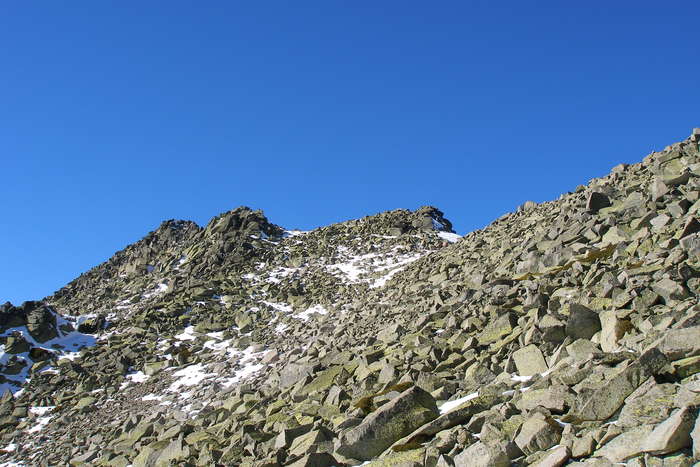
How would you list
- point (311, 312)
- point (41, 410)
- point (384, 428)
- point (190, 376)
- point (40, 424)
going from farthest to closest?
point (311, 312), point (190, 376), point (41, 410), point (40, 424), point (384, 428)

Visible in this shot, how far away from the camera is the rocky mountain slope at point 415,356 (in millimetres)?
8844

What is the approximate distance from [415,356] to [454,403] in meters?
4.10

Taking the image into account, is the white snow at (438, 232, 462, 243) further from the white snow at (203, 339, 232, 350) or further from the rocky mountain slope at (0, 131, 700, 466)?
the white snow at (203, 339, 232, 350)

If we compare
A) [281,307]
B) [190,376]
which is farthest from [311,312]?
[190,376]

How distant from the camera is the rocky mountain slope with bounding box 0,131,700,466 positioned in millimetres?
8844

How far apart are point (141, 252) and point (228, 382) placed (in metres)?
37.2

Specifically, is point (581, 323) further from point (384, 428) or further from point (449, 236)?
point (449, 236)

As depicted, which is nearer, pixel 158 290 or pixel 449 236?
pixel 158 290

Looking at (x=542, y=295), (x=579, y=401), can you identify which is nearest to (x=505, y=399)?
(x=579, y=401)

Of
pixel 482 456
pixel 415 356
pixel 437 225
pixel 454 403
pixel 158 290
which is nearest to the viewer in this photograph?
pixel 482 456

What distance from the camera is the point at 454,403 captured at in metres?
12.0

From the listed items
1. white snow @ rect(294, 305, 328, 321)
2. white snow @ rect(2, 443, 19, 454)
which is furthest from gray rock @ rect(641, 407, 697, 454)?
white snow @ rect(294, 305, 328, 321)

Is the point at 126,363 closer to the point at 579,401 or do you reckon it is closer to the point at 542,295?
the point at 542,295

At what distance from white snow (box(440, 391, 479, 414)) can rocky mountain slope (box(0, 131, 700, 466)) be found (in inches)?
3.5
